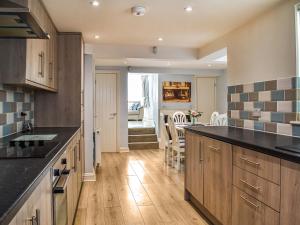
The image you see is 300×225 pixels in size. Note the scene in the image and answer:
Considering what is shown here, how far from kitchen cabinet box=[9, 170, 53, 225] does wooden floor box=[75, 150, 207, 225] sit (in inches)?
56.9

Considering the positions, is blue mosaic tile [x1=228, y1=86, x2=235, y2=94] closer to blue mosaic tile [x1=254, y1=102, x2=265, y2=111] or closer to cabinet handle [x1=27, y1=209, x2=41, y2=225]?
blue mosaic tile [x1=254, y1=102, x2=265, y2=111]

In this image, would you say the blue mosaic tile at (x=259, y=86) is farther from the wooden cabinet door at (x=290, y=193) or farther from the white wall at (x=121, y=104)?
the white wall at (x=121, y=104)

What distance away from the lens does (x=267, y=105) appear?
2.74 metres

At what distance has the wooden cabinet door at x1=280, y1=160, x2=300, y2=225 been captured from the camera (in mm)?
1452

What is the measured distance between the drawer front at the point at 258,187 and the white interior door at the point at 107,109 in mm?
4920

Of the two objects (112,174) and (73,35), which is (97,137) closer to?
(112,174)

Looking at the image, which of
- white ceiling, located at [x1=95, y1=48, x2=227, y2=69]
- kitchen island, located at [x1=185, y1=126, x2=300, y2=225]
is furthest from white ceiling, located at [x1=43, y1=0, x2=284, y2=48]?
kitchen island, located at [x1=185, y1=126, x2=300, y2=225]

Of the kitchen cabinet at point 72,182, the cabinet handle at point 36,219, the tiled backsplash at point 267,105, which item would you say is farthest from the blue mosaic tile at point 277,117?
the cabinet handle at point 36,219

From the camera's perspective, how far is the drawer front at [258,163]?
5.37 feet

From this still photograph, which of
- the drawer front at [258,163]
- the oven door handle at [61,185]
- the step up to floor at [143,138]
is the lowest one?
the step up to floor at [143,138]

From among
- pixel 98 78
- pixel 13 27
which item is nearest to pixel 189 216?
pixel 13 27

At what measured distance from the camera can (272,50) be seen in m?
2.74

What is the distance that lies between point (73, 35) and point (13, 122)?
154 cm

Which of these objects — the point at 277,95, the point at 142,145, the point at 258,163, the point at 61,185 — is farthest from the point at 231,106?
the point at 142,145
